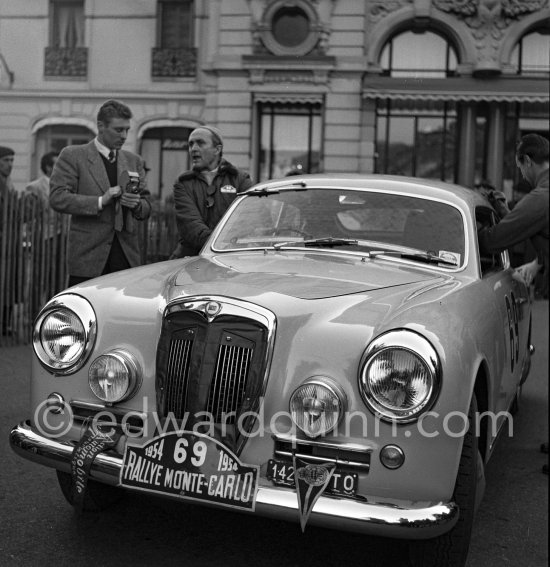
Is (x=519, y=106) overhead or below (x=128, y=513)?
overhead

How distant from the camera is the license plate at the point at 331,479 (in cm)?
269

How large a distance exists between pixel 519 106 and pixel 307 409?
701 inches

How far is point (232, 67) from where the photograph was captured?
18.5 metres

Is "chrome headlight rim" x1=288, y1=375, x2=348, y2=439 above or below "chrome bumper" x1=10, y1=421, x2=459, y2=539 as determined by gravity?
above

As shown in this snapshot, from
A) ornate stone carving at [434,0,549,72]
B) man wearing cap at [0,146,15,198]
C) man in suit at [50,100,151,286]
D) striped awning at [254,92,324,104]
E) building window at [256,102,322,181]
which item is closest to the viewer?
man in suit at [50,100,151,286]

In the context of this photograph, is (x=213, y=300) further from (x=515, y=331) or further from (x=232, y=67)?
(x=232, y=67)

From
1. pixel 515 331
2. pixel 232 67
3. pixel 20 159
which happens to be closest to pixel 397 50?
pixel 232 67

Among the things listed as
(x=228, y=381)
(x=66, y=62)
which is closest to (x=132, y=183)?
(x=228, y=381)

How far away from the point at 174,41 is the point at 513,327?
Result: 17.2 meters

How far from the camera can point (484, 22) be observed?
18.0m

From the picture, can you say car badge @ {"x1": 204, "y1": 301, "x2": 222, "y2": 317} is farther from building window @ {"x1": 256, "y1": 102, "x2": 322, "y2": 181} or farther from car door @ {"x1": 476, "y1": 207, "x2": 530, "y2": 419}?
building window @ {"x1": 256, "y1": 102, "x2": 322, "y2": 181}

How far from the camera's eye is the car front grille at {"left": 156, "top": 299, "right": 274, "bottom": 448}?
2.83 m

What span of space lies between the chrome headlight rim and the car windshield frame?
1.12 meters

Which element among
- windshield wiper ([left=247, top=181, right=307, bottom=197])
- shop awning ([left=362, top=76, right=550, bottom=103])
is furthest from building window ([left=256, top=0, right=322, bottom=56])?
windshield wiper ([left=247, top=181, right=307, bottom=197])
